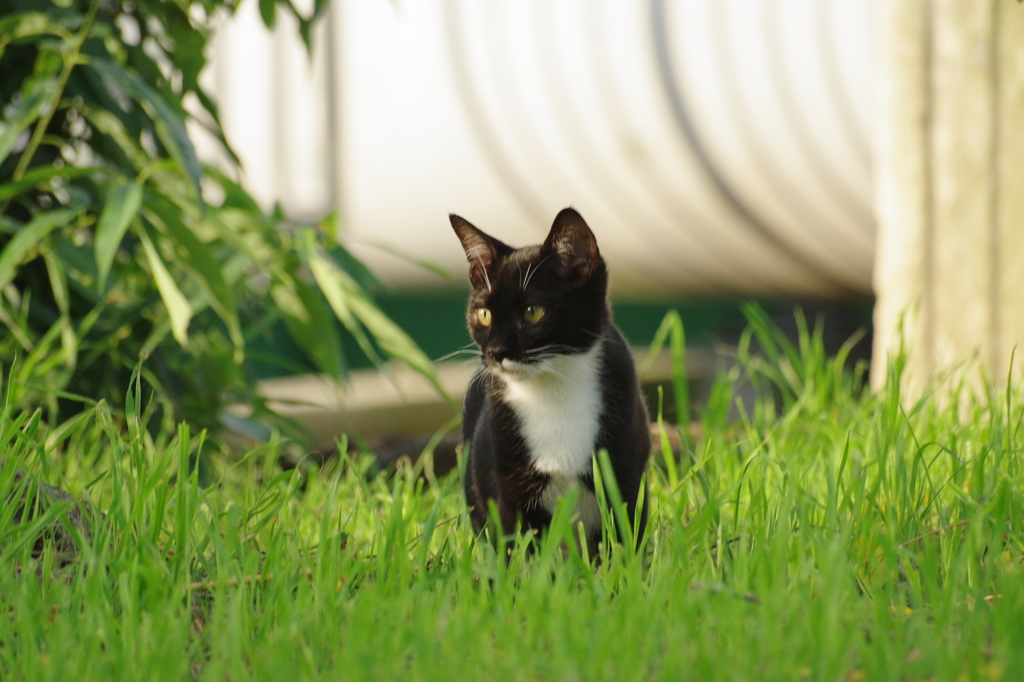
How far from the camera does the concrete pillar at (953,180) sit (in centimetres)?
207

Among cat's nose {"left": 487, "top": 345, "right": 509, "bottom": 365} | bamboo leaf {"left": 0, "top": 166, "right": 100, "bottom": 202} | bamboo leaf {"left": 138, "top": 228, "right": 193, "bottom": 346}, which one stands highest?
bamboo leaf {"left": 0, "top": 166, "right": 100, "bottom": 202}

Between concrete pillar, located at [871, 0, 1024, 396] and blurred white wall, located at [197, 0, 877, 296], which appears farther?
blurred white wall, located at [197, 0, 877, 296]

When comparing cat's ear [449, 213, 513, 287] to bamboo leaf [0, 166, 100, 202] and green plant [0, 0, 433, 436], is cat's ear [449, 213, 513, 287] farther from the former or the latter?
bamboo leaf [0, 166, 100, 202]

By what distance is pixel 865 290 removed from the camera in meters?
3.31

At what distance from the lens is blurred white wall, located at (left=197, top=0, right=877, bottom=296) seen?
2.91m

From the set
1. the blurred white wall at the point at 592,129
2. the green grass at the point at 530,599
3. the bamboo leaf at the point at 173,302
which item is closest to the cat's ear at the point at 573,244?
the green grass at the point at 530,599

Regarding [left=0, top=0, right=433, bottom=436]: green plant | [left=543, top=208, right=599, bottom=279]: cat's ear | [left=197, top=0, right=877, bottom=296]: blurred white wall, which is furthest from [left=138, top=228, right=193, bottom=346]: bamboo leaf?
[left=197, top=0, right=877, bottom=296]: blurred white wall

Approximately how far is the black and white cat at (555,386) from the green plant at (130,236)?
0.66 metres

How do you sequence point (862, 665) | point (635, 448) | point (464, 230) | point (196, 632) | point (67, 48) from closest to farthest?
1. point (862, 665)
2. point (196, 632)
3. point (635, 448)
4. point (464, 230)
5. point (67, 48)

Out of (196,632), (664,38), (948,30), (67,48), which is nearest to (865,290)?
(664,38)

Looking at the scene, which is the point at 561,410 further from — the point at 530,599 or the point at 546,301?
the point at 530,599

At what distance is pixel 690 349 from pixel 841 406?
5.94ft

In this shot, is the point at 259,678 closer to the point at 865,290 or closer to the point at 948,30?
the point at 948,30

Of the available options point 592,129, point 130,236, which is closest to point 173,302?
point 130,236
